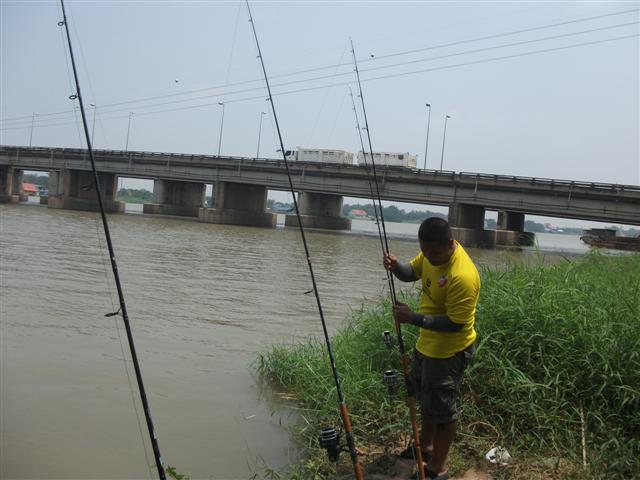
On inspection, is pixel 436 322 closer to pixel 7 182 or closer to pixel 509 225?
pixel 509 225

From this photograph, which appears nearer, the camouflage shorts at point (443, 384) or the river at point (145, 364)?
the camouflage shorts at point (443, 384)

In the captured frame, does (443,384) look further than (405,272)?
No

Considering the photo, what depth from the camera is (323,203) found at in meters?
60.5

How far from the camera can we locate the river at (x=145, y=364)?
14.7 feet

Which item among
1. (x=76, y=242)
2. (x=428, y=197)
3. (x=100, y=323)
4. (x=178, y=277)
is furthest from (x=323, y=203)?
(x=100, y=323)

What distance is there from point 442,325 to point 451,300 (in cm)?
16

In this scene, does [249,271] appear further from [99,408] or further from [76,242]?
[99,408]

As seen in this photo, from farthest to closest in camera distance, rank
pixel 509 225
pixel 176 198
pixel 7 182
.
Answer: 1. pixel 176 198
2. pixel 7 182
3. pixel 509 225

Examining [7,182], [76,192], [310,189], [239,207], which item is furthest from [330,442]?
[7,182]

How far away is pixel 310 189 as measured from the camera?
47.4m

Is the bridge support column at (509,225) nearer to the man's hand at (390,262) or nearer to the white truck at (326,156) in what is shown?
the white truck at (326,156)

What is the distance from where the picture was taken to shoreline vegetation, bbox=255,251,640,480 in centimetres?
386

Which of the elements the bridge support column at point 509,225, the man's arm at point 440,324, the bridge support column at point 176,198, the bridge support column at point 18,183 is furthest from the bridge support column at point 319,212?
the man's arm at point 440,324

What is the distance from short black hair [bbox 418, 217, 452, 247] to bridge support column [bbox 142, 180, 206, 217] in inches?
2328
